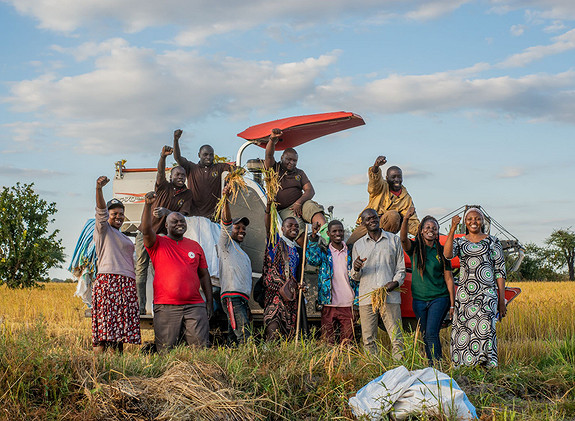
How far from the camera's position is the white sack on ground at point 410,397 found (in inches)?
189

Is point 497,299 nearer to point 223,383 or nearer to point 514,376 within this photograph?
point 514,376

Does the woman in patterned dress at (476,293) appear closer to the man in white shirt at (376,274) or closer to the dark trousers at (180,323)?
the man in white shirt at (376,274)

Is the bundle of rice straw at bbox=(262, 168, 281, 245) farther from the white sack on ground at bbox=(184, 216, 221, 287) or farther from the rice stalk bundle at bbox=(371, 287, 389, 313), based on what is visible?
the rice stalk bundle at bbox=(371, 287, 389, 313)

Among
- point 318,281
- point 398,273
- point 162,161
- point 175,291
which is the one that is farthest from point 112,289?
point 398,273

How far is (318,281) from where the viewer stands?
23.9ft

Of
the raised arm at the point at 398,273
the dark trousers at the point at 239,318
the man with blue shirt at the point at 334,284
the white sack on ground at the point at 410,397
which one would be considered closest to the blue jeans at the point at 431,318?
the raised arm at the point at 398,273

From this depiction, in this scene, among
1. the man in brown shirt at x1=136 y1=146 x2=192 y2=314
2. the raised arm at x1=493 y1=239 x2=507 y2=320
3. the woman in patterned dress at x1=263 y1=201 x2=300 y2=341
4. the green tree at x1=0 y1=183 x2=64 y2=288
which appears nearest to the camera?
the raised arm at x1=493 y1=239 x2=507 y2=320

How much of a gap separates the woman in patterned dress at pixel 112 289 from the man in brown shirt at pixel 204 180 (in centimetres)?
136

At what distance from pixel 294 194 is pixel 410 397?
3607mm

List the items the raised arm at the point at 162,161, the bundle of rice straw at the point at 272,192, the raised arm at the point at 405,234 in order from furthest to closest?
1. the raised arm at the point at 162,161
2. the bundle of rice straw at the point at 272,192
3. the raised arm at the point at 405,234

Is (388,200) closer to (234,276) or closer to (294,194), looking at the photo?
(294,194)

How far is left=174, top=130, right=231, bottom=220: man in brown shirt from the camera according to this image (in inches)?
326

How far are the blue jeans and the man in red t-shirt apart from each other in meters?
2.20

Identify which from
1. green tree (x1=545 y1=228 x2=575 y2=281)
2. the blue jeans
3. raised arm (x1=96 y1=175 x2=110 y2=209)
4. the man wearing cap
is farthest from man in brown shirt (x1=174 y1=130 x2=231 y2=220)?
green tree (x1=545 y1=228 x2=575 y2=281)
